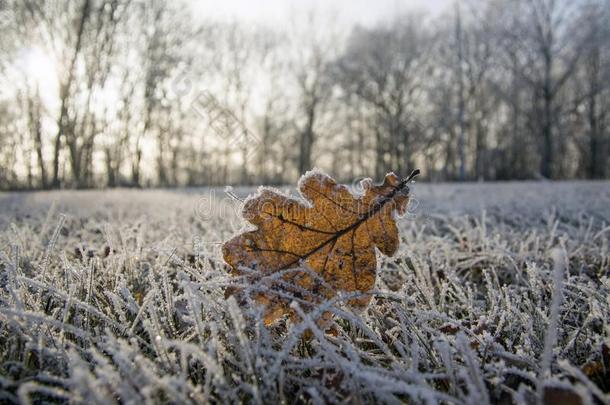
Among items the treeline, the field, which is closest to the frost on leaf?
the field

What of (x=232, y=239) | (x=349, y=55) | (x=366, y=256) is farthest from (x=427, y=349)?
(x=349, y=55)

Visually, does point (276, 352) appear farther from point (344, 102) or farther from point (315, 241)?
point (344, 102)

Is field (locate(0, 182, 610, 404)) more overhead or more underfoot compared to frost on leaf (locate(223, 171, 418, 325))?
more underfoot

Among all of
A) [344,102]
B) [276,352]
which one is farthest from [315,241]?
[344,102]

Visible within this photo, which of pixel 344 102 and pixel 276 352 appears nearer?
pixel 276 352

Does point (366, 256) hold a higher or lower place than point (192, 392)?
higher

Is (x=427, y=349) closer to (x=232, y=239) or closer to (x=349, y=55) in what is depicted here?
(x=232, y=239)

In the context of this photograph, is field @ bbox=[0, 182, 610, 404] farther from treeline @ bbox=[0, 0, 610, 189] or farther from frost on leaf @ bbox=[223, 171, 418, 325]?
treeline @ bbox=[0, 0, 610, 189]

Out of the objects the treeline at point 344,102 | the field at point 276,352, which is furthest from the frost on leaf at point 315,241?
the treeline at point 344,102

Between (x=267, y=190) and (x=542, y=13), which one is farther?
(x=542, y=13)
